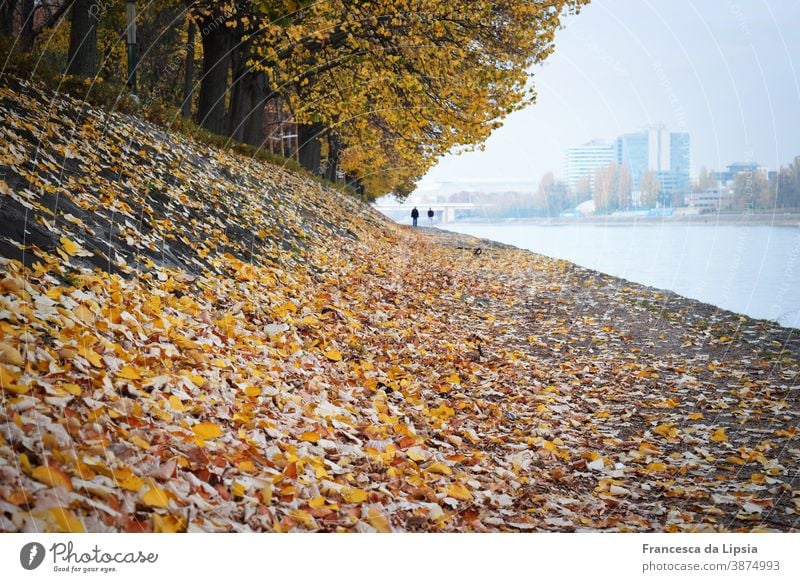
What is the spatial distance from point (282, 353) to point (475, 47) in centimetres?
1007

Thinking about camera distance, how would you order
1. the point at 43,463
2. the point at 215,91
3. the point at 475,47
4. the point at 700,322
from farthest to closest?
the point at 215,91 < the point at 475,47 < the point at 700,322 < the point at 43,463

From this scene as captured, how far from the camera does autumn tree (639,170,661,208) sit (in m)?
7.28

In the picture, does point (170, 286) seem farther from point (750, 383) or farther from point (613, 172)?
point (750, 383)

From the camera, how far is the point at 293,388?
5.31 meters

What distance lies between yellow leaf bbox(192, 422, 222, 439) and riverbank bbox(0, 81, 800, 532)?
12 millimetres

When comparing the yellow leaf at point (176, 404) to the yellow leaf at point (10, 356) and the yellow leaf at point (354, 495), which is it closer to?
the yellow leaf at point (10, 356)

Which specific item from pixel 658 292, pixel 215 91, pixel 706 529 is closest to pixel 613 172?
pixel 706 529

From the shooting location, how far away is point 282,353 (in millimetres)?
5941

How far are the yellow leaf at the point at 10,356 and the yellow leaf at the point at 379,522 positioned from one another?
202 centimetres

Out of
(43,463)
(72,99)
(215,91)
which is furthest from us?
Result: (215,91)

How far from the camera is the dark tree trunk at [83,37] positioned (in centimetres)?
1181

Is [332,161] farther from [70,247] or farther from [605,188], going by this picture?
[70,247]

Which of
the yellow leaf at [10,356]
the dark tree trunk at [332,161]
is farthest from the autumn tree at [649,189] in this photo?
the dark tree trunk at [332,161]

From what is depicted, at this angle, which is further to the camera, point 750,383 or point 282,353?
point 750,383
